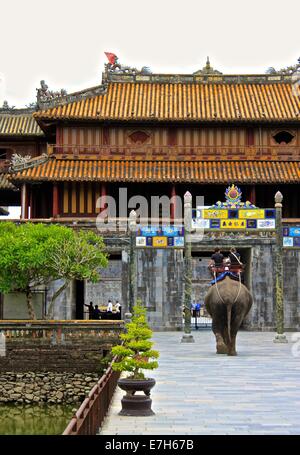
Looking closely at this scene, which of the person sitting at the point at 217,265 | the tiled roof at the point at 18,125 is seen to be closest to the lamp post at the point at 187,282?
the person sitting at the point at 217,265

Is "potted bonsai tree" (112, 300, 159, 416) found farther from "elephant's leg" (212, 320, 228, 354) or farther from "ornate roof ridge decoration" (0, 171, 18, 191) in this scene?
"ornate roof ridge decoration" (0, 171, 18, 191)

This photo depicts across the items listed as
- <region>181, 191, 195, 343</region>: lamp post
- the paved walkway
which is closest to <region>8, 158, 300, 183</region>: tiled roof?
<region>181, 191, 195, 343</region>: lamp post

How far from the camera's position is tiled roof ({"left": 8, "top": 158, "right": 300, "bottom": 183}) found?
3847 cm

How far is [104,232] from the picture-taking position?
36531 millimetres

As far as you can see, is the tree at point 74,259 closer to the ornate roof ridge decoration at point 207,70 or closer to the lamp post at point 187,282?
the lamp post at point 187,282

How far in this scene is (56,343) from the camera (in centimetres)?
2881

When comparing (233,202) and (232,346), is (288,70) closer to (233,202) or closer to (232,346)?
(233,202)

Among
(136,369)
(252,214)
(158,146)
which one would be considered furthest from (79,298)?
(136,369)

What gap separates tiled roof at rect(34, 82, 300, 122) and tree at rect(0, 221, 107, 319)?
11491 mm

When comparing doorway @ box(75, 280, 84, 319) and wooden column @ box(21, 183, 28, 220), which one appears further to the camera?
wooden column @ box(21, 183, 28, 220)

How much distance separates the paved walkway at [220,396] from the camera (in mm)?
11258

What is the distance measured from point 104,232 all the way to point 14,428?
17036 millimetres
